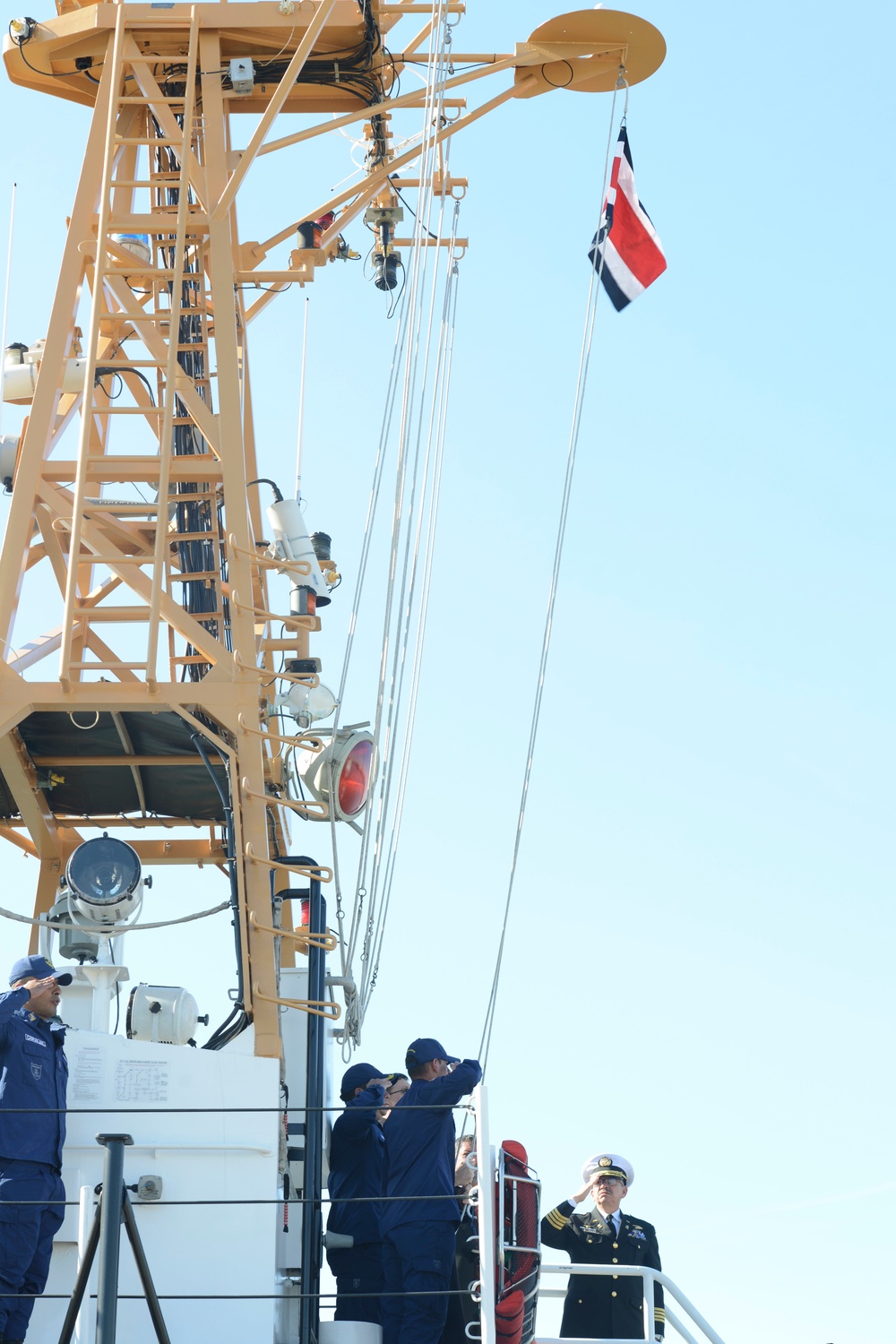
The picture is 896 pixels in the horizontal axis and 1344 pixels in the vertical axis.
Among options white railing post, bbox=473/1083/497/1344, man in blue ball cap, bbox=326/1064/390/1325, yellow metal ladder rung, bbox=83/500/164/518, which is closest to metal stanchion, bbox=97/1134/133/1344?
white railing post, bbox=473/1083/497/1344

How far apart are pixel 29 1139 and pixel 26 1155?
0.08 metres

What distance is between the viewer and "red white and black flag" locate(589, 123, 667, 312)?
562 inches

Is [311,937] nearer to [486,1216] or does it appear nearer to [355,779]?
[355,779]

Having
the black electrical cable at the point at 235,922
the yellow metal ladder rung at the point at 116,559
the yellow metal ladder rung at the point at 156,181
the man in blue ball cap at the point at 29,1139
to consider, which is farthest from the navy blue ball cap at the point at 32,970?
the yellow metal ladder rung at the point at 156,181

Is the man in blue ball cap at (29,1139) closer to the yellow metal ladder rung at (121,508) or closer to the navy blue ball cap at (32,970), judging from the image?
the navy blue ball cap at (32,970)

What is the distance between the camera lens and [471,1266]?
1021cm

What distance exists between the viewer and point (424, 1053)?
10.2 meters

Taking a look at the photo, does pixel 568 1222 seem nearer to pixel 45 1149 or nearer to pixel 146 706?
pixel 45 1149

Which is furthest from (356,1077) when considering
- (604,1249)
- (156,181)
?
(156,181)

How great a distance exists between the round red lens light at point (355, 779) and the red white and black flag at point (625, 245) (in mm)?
4292

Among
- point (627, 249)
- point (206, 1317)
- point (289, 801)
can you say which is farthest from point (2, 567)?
point (627, 249)

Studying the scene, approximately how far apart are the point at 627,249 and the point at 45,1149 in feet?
27.0

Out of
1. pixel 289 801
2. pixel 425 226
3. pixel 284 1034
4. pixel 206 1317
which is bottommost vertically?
pixel 206 1317

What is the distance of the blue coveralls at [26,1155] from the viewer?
30.3ft
